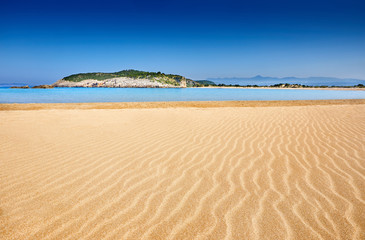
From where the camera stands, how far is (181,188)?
2.88m

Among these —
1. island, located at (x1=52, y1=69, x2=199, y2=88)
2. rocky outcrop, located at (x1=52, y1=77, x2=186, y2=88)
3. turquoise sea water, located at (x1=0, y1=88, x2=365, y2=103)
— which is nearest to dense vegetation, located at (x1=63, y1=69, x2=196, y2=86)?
island, located at (x1=52, y1=69, x2=199, y2=88)

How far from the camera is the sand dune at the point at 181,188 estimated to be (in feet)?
6.84

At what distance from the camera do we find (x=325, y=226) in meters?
2.11

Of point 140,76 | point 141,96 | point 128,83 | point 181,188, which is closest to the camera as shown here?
point 181,188

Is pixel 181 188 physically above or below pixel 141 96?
below

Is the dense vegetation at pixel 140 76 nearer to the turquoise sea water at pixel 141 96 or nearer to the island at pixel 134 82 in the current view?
the island at pixel 134 82

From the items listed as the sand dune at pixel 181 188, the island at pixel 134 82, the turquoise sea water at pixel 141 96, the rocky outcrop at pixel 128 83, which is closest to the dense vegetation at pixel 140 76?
the island at pixel 134 82

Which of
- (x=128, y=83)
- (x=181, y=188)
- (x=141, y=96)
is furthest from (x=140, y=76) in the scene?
(x=181, y=188)

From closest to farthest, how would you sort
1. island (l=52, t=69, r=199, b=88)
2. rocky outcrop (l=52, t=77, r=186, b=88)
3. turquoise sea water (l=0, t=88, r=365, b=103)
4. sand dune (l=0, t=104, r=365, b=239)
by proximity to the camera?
sand dune (l=0, t=104, r=365, b=239) → turquoise sea water (l=0, t=88, r=365, b=103) → rocky outcrop (l=52, t=77, r=186, b=88) → island (l=52, t=69, r=199, b=88)

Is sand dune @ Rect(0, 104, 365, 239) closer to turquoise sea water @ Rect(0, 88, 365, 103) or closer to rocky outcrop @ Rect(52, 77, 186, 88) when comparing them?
turquoise sea water @ Rect(0, 88, 365, 103)

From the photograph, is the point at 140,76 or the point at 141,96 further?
the point at 140,76

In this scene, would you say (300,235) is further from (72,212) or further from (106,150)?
(106,150)

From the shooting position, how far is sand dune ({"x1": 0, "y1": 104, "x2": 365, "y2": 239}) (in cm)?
208

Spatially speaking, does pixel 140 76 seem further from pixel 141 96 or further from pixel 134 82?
pixel 141 96
